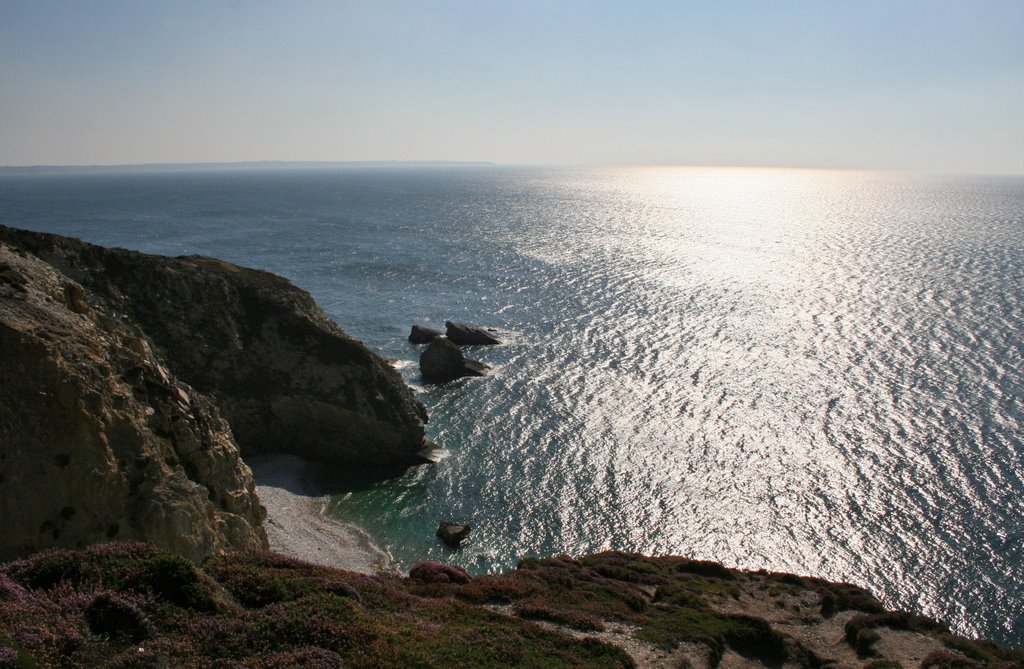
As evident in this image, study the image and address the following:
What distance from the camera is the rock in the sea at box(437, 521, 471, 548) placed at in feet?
137

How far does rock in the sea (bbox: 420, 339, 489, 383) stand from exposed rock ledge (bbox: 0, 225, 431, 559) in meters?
16.2

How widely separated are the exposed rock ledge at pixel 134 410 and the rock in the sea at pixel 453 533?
10.4 m

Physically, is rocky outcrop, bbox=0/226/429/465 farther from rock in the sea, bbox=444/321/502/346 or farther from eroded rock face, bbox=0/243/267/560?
rock in the sea, bbox=444/321/502/346

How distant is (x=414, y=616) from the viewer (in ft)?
74.4

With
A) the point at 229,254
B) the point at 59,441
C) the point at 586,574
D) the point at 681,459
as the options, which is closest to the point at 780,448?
the point at 681,459

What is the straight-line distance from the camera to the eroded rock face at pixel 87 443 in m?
23.2

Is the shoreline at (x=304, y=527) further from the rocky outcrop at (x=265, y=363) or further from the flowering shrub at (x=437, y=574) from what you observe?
the flowering shrub at (x=437, y=574)

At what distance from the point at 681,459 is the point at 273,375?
32.6 metres

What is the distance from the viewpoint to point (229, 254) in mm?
130125

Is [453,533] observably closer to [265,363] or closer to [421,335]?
[265,363]

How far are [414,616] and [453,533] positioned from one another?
19447mm

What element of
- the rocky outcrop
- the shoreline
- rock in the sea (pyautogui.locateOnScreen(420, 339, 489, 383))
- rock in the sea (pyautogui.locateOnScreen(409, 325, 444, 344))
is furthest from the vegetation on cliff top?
rock in the sea (pyautogui.locateOnScreen(409, 325, 444, 344))

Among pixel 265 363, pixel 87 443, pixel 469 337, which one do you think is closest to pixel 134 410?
pixel 87 443

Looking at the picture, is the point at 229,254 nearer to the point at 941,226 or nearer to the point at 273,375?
the point at 273,375
